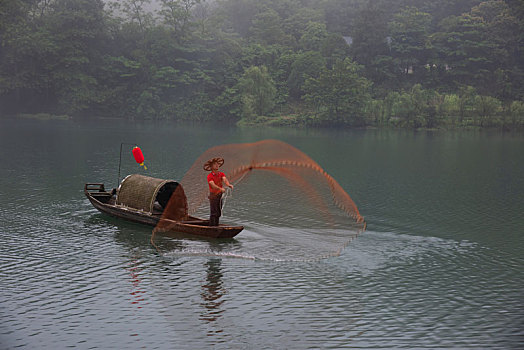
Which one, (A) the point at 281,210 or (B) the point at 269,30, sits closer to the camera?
(A) the point at 281,210

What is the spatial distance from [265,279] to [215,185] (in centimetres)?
439

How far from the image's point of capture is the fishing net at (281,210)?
19109 mm

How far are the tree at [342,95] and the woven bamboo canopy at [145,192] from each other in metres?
68.8

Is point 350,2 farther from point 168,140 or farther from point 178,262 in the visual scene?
point 178,262

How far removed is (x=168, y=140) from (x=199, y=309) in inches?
1844

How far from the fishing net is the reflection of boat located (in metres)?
0.47

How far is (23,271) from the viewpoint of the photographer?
16453 mm

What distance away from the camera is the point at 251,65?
10512 centimetres

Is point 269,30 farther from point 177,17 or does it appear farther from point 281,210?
point 281,210

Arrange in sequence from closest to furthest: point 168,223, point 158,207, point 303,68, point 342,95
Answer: point 168,223
point 158,207
point 342,95
point 303,68

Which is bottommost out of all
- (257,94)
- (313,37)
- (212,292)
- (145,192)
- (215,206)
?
(212,292)

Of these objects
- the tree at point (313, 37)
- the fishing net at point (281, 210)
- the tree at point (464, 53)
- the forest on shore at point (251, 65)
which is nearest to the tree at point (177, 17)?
the forest on shore at point (251, 65)

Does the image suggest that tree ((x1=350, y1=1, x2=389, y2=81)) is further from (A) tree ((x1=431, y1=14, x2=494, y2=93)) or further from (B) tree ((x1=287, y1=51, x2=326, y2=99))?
(A) tree ((x1=431, y1=14, x2=494, y2=93))

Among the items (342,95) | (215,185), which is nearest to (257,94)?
(342,95)
